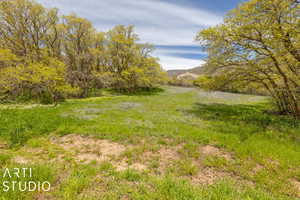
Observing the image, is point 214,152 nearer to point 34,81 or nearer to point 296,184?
point 296,184

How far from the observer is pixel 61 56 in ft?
71.9

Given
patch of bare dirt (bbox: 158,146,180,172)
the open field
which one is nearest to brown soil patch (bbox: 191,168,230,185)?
the open field

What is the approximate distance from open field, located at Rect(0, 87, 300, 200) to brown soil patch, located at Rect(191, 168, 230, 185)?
0.09 feet

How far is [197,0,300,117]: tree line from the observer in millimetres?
6816

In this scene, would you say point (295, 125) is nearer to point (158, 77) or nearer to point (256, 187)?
point (256, 187)

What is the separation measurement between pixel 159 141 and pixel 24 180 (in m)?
4.42

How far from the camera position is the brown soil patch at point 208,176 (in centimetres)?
325

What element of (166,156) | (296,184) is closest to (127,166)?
(166,156)

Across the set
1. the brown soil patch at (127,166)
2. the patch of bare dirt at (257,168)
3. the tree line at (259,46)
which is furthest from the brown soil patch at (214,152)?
the tree line at (259,46)

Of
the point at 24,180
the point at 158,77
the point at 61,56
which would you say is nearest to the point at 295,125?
the point at 24,180

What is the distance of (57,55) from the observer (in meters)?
21.3

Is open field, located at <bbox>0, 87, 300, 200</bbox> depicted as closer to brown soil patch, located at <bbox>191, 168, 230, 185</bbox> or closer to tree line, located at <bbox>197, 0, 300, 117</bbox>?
brown soil patch, located at <bbox>191, 168, 230, 185</bbox>

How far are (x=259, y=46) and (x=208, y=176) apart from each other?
30.5ft

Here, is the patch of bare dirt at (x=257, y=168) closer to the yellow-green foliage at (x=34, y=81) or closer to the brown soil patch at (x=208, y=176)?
the brown soil patch at (x=208, y=176)
